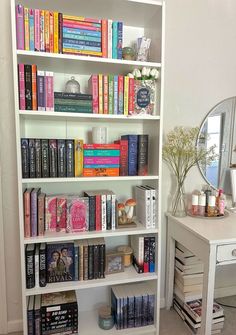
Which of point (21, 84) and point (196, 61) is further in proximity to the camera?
point (196, 61)

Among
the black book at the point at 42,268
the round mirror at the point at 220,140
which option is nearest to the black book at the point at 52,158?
the black book at the point at 42,268

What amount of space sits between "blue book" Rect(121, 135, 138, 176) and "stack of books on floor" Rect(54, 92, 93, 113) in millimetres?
286

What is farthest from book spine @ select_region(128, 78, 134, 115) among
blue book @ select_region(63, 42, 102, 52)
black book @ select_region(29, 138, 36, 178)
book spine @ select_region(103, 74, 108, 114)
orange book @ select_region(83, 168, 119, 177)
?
black book @ select_region(29, 138, 36, 178)

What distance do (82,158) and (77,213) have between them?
32 cm

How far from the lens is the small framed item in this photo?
5.24 feet

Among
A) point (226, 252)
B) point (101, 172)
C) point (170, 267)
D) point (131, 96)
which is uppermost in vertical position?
point (131, 96)

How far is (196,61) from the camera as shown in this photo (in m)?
1.87

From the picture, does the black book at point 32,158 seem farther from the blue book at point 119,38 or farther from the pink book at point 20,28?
the blue book at point 119,38

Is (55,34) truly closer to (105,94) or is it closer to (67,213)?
(105,94)

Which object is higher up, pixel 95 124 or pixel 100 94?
pixel 100 94

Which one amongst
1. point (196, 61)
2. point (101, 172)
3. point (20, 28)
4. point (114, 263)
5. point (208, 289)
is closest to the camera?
point (20, 28)

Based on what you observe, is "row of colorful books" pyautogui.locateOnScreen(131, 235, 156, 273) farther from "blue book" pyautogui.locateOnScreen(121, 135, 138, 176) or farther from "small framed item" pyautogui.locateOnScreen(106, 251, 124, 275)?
"blue book" pyautogui.locateOnScreen(121, 135, 138, 176)

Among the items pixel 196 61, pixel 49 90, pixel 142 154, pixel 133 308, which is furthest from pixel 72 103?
pixel 133 308

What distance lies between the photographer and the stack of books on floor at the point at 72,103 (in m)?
1.39
